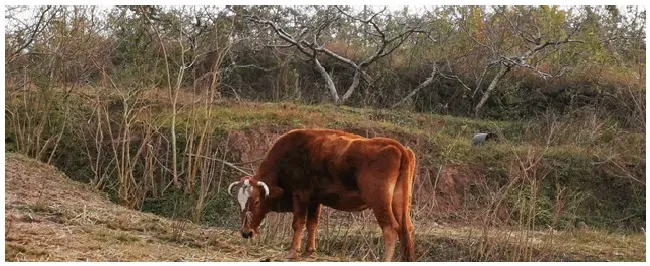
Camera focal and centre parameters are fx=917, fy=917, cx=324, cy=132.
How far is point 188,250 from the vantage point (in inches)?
359

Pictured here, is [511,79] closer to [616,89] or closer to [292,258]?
[616,89]

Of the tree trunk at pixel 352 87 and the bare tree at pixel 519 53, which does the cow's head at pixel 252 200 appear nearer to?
the tree trunk at pixel 352 87

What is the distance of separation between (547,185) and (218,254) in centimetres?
941

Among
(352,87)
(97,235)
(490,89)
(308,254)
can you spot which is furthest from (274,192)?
(490,89)

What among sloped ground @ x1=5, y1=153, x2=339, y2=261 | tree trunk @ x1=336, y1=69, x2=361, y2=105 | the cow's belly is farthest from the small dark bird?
the cow's belly

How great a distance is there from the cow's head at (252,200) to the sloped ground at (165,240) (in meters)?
0.36

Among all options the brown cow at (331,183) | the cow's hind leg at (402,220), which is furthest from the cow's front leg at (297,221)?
Answer: the cow's hind leg at (402,220)

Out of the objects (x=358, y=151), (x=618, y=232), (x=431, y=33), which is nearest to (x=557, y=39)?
(x=431, y=33)

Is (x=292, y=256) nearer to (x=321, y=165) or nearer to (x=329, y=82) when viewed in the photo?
(x=321, y=165)

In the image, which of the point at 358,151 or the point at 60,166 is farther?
the point at 60,166

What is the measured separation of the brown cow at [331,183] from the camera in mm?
8383

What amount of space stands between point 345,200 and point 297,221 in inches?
20.8

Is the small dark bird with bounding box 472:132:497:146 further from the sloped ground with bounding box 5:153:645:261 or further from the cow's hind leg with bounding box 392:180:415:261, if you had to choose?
the cow's hind leg with bounding box 392:180:415:261

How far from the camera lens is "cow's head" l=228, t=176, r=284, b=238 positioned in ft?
28.8
